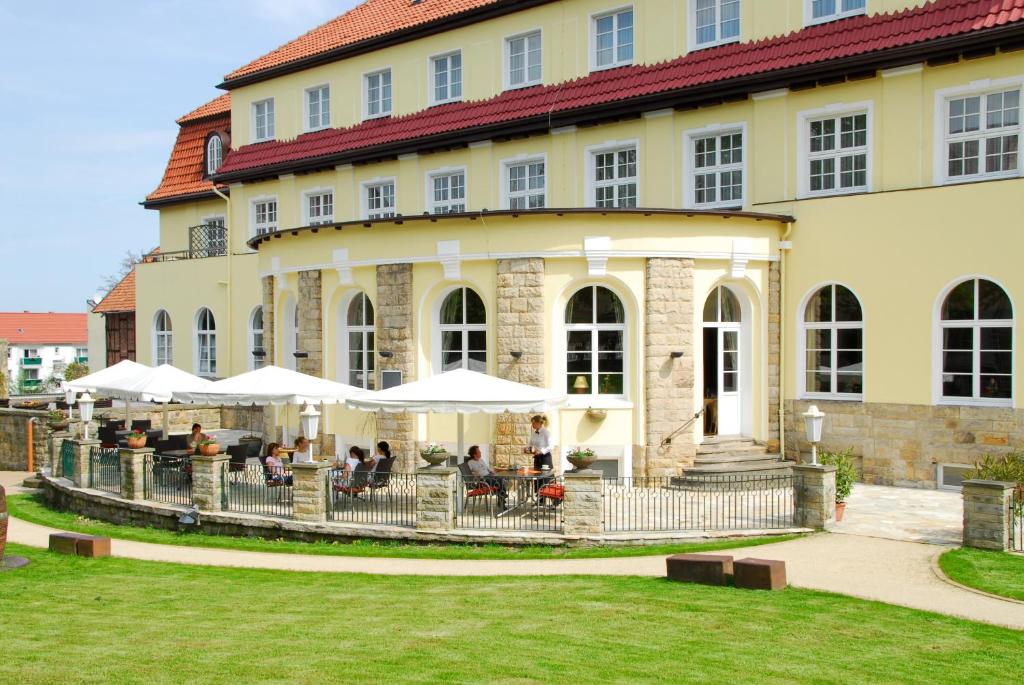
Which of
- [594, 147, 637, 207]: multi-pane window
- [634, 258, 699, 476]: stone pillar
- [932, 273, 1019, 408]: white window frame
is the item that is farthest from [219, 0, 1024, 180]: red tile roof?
[634, 258, 699, 476]: stone pillar

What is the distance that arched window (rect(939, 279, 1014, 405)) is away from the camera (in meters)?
17.7

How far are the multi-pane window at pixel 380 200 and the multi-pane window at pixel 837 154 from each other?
11.9 metres

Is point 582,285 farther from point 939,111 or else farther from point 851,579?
point 851,579

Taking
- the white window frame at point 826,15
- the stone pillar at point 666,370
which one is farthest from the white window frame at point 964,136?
the stone pillar at point 666,370

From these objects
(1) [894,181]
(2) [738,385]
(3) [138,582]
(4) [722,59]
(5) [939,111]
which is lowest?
(3) [138,582]

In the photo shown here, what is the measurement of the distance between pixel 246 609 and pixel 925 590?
7468 mm

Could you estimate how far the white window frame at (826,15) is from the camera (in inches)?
783

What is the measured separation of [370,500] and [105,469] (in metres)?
6.52

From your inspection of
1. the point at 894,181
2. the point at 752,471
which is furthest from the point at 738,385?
the point at 894,181

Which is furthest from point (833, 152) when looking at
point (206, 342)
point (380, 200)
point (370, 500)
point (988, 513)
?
point (206, 342)

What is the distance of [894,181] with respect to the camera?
63.1ft

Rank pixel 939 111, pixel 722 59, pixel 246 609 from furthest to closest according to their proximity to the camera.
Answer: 1. pixel 722 59
2. pixel 939 111
3. pixel 246 609

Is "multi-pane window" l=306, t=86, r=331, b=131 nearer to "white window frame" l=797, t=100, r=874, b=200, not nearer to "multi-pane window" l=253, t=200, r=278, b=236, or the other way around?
"multi-pane window" l=253, t=200, r=278, b=236

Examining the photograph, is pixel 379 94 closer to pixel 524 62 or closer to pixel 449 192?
pixel 449 192
